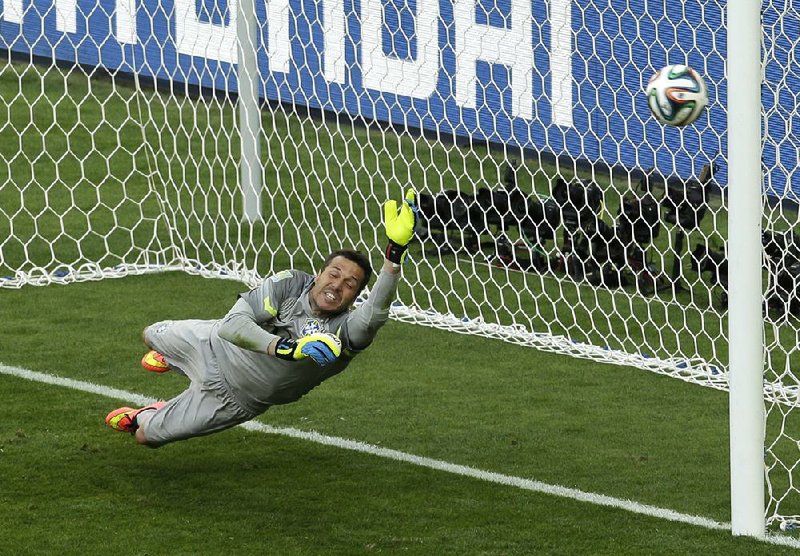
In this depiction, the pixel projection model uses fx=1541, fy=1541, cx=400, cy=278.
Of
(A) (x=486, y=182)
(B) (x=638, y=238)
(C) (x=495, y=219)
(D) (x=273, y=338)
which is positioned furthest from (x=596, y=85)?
(D) (x=273, y=338)

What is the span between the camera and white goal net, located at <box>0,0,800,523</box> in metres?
9.31

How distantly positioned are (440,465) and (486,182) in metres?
4.60

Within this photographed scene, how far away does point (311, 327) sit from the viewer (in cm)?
601

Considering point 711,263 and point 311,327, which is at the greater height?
point 311,327

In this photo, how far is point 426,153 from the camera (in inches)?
463

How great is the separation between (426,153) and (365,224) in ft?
2.66

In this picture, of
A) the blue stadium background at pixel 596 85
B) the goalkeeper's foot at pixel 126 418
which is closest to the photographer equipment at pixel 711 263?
the blue stadium background at pixel 596 85

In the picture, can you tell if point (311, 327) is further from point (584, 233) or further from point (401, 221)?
point (584, 233)

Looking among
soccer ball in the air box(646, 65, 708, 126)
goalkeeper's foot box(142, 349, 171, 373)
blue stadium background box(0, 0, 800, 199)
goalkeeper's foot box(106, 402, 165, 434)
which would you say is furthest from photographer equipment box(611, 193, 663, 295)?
goalkeeper's foot box(106, 402, 165, 434)

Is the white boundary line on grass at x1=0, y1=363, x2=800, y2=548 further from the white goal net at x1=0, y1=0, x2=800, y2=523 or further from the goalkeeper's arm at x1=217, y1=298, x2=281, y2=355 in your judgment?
the white goal net at x1=0, y1=0, x2=800, y2=523

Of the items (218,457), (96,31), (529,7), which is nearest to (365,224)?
(529,7)

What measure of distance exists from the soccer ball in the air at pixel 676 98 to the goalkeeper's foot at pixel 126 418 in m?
2.36

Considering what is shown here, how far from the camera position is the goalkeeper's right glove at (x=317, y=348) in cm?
555

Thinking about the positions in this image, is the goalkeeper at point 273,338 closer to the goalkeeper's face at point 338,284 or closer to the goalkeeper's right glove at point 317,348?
the goalkeeper's face at point 338,284
